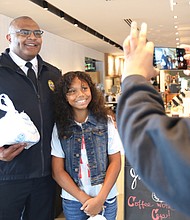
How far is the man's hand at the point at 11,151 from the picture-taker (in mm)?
1696

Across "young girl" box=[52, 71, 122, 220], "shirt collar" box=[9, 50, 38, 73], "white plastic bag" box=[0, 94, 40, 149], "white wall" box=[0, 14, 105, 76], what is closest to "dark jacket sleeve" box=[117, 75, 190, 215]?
"white plastic bag" box=[0, 94, 40, 149]

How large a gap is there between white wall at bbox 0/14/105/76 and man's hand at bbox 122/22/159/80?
5668 millimetres

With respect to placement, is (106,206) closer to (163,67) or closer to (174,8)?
(163,67)

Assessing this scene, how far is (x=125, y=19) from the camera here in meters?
7.21

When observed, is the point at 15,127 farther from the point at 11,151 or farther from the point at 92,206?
the point at 92,206

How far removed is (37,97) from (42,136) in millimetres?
231

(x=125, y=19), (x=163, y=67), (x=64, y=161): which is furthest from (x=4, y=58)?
(x=125, y=19)

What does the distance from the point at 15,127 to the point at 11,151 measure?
0.16 metres

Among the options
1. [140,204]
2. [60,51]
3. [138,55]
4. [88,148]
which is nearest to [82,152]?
[88,148]

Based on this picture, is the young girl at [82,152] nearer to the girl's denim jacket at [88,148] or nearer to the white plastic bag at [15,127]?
the girl's denim jacket at [88,148]

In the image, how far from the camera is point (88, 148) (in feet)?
5.86

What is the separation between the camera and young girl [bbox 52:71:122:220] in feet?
5.85

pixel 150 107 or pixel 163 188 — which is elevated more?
pixel 150 107

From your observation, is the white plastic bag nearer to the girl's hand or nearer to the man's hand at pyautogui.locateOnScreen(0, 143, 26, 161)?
the man's hand at pyautogui.locateOnScreen(0, 143, 26, 161)
